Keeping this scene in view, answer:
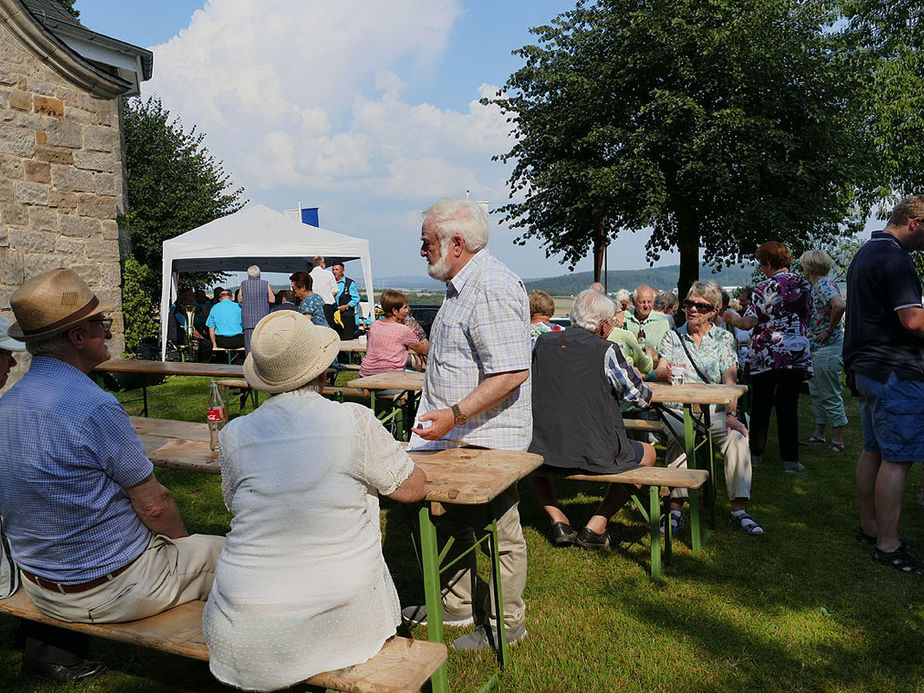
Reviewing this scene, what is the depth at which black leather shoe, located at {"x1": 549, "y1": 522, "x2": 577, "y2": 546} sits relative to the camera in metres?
4.14

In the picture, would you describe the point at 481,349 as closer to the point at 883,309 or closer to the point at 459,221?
the point at 459,221

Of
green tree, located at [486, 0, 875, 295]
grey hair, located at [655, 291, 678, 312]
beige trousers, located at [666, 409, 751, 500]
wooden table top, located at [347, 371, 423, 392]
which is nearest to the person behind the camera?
beige trousers, located at [666, 409, 751, 500]

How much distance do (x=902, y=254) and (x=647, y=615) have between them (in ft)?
7.36

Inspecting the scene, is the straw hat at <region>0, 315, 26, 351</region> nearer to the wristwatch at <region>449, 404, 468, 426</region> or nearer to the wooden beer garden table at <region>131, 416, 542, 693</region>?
the wooden beer garden table at <region>131, 416, 542, 693</region>

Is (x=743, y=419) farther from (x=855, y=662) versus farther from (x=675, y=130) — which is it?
(x=675, y=130)

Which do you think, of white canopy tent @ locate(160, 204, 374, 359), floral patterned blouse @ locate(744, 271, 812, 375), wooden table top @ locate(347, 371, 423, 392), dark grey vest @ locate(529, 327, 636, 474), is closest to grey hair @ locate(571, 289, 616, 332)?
dark grey vest @ locate(529, 327, 636, 474)

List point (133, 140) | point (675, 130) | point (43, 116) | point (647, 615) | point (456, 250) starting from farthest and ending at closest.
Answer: point (133, 140)
point (675, 130)
point (43, 116)
point (647, 615)
point (456, 250)

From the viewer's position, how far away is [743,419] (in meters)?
5.48

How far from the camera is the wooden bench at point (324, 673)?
73.9 inches

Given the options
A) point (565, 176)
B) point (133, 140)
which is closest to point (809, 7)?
point (565, 176)

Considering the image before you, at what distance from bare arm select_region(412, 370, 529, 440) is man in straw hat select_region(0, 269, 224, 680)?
988mm

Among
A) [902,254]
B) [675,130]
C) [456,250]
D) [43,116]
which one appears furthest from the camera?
[675,130]

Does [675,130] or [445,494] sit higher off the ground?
[675,130]

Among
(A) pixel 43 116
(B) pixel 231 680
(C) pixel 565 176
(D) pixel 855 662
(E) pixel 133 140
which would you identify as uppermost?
(E) pixel 133 140
